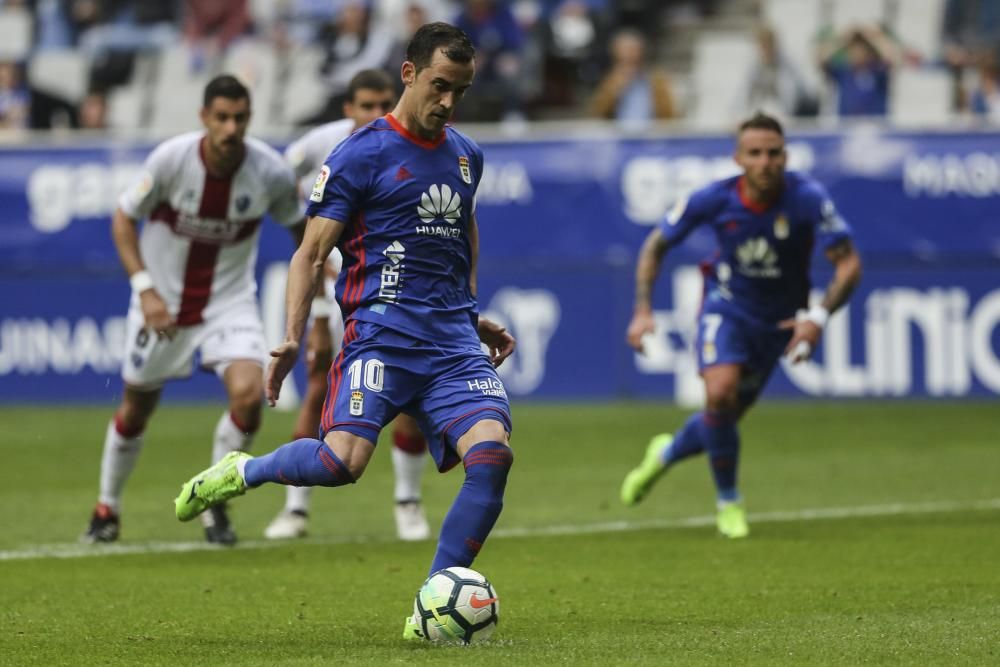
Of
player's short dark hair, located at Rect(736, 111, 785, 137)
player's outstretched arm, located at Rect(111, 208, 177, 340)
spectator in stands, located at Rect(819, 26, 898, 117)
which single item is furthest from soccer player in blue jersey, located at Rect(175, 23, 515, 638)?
spectator in stands, located at Rect(819, 26, 898, 117)

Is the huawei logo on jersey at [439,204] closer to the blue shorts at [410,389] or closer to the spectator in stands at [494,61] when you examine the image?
the blue shorts at [410,389]

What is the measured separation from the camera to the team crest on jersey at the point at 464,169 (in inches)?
Answer: 276

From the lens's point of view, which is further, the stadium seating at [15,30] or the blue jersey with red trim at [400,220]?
the stadium seating at [15,30]

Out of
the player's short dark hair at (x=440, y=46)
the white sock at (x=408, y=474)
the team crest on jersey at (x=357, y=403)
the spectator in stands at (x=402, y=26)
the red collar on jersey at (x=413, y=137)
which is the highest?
the spectator in stands at (x=402, y=26)

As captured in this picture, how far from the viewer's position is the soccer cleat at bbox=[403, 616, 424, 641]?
21.5 feet

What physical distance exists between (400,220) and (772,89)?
524 inches

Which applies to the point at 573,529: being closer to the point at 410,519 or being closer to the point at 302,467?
the point at 410,519

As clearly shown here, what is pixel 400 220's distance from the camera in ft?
22.7

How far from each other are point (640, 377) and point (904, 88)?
15.2ft

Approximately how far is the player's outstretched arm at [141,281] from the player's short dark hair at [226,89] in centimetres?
76

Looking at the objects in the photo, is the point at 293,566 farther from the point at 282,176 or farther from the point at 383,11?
the point at 383,11

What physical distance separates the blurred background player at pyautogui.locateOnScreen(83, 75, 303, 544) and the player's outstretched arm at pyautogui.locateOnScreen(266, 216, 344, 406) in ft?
9.06

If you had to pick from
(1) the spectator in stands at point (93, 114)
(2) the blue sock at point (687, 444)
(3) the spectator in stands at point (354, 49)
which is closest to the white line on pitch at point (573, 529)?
(2) the blue sock at point (687, 444)

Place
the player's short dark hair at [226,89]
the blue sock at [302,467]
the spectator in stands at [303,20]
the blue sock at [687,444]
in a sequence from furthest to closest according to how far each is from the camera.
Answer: the spectator in stands at [303,20] → the blue sock at [687,444] → the player's short dark hair at [226,89] → the blue sock at [302,467]
